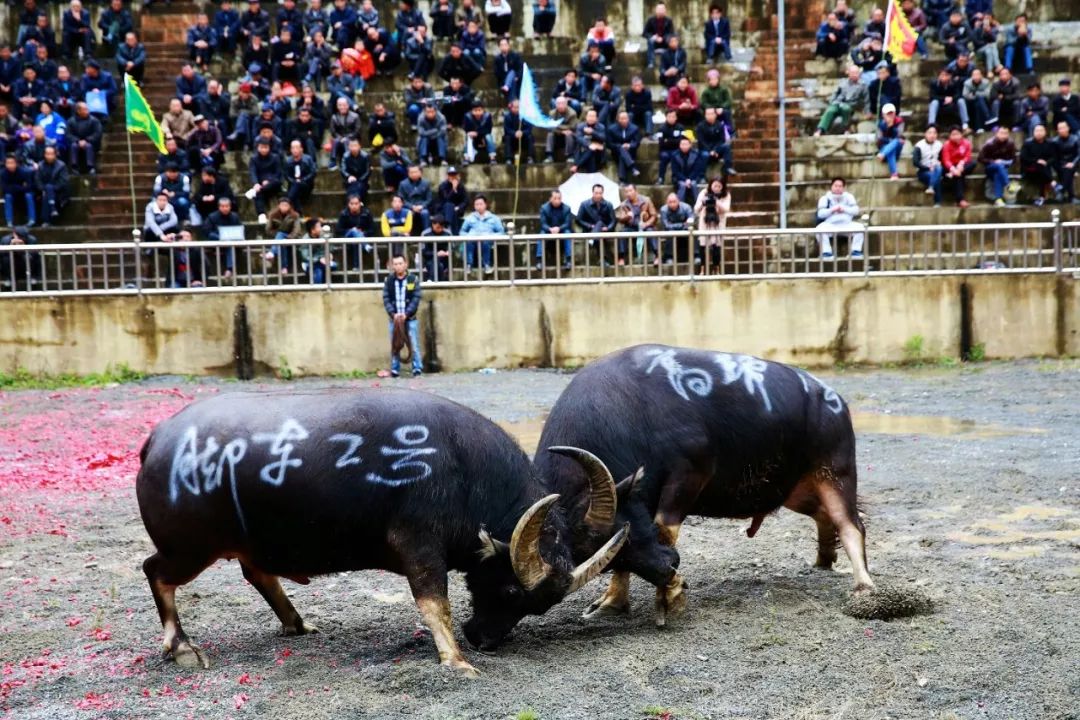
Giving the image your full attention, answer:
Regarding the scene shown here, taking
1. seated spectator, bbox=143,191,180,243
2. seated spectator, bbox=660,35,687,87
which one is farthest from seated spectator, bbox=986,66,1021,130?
seated spectator, bbox=143,191,180,243

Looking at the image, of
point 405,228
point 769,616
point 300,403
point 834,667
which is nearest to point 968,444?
point 769,616

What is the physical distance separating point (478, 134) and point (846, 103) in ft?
22.0

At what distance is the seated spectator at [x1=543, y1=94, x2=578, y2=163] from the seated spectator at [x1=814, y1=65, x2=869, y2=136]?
461cm

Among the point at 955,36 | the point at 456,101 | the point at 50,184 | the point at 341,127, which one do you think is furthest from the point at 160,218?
the point at 955,36

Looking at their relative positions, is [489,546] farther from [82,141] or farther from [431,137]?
[82,141]

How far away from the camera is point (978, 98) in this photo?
84.8 ft

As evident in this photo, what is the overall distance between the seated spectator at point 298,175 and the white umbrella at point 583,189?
4.28m

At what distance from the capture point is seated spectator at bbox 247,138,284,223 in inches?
961

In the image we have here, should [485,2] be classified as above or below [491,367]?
above

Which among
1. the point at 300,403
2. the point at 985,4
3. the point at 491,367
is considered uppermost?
the point at 985,4

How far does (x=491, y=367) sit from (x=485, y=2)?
1132 cm

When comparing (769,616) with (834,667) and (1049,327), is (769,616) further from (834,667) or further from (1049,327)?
(1049,327)

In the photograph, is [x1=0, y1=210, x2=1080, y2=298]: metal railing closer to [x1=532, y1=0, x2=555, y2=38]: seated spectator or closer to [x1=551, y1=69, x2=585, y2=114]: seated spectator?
[x1=551, y1=69, x2=585, y2=114]: seated spectator

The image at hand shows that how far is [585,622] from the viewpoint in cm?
916
